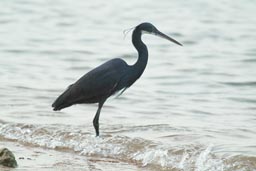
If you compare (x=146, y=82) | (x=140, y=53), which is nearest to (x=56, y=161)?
(x=140, y=53)

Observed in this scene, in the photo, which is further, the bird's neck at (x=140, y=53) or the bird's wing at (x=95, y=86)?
the bird's neck at (x=140, y=53)

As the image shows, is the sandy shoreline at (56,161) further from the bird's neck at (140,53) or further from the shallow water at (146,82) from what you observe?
the bird's neck at (140,53)

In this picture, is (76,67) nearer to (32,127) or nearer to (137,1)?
(32,127)

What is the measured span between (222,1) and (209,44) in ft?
16.6

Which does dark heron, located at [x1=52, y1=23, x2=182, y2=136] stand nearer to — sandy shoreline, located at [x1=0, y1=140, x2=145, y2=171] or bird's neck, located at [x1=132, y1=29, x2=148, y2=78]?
bird's neck, located at [x1=132, y1=29, x2=148, y2=78]

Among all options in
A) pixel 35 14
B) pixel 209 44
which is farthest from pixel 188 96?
pixel 35 14

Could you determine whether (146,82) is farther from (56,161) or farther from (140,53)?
(56,161)

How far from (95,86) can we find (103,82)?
3.8 inches

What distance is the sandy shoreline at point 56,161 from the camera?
8.29 m

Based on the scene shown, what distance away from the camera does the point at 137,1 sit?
2269cm

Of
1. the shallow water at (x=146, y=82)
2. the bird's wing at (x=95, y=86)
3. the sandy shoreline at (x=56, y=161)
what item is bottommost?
Result: the shallow water at (x=146, y=82)

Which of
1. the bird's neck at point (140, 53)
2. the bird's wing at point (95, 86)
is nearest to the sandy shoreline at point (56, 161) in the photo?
the bird's wing at point (95, 86)

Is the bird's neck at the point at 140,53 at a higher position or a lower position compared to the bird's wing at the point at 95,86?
higher

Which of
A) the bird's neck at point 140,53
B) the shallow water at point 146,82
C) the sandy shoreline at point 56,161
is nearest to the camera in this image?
the sandy shoreline at point 56,161
